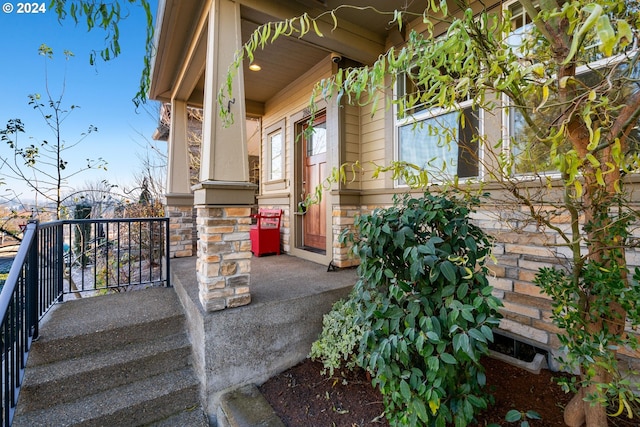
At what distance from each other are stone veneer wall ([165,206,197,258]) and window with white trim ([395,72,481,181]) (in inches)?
136

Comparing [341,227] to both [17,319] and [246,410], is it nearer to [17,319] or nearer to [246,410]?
[246,410]

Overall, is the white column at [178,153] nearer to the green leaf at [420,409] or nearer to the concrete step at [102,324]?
the concrete step at [102,324]

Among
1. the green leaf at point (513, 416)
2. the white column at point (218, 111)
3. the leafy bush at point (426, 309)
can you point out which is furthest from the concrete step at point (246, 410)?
the white column at point (218, 111)

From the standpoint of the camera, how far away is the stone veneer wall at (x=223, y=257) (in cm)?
235

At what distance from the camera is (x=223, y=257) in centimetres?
242

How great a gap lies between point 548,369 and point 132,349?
11.1 feet

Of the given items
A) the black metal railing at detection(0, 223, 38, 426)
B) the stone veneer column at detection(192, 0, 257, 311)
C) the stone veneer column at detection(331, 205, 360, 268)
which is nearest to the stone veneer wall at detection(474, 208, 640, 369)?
the stone veneer column at detection(331, 205, 360, 268)

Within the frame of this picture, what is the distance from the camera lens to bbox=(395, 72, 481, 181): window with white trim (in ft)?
9.46

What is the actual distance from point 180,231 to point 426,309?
4.17 m

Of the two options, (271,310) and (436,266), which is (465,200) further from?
(271,310)

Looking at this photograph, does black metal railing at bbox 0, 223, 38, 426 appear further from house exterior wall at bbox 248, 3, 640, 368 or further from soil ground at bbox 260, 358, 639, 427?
house exterior wall at bbox 248, 3, 640, 368

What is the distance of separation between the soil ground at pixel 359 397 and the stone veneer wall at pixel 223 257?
2.62 feet

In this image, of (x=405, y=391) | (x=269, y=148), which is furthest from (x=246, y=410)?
(x=269, y=148)

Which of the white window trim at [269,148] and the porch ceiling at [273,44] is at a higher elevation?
the porch ceiling at [273,44]
